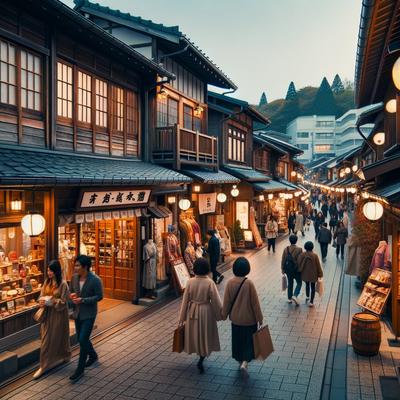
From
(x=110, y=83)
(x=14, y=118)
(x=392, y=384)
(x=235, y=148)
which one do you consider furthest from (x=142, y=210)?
(x=235, y=148)

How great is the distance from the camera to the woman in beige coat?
8297mm

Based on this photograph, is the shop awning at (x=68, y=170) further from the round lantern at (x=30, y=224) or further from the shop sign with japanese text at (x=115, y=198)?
the round lantern at (x=30, y=224)

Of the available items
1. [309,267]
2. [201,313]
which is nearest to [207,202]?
[309,267]

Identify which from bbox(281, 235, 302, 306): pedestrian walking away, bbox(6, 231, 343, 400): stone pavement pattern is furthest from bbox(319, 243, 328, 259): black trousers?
bbox(6, 231, 343, 400): stone pavement pattern

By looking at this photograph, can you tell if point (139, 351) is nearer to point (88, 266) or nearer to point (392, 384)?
point (88, 266)

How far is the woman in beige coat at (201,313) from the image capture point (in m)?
8.30

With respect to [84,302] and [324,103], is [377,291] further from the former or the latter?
[324,103]

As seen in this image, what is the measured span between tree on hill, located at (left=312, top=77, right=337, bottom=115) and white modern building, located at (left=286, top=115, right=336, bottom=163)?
6.25 m

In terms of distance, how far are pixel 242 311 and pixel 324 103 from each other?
118830 millimetres

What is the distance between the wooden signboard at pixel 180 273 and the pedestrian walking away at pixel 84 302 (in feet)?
20.5

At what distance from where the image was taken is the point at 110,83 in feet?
44.2

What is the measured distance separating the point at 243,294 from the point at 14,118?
6.54 metres

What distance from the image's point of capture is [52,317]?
27.4 ft

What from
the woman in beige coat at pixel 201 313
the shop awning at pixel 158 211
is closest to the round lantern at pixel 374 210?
the woman in beige coat at pixel 201 313
